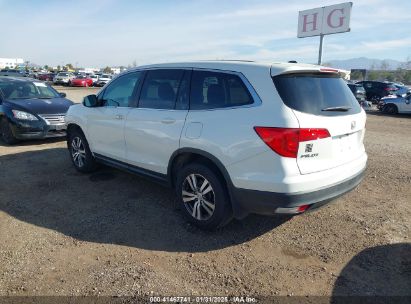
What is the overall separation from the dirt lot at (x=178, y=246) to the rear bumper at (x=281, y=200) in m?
0.51

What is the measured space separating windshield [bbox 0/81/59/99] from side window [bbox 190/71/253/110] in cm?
665

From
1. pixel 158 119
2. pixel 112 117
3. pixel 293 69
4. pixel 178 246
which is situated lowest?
pixel 178 246

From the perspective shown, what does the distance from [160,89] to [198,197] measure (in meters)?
1.45

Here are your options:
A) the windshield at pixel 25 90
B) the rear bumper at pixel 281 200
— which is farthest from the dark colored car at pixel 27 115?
the rear bumper at pixel 281 200

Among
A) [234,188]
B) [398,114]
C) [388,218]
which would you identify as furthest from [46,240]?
[398,114]

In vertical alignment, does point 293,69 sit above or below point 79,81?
above

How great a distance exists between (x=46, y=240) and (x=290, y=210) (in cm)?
258

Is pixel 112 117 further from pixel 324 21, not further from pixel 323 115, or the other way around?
pixel 324 21

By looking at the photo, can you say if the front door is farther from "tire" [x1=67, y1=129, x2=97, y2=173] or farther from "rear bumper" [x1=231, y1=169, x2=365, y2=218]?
"rear bumper" [x1=231, y1=169, x2=365, y2=218]

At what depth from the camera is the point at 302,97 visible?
10.5 feet

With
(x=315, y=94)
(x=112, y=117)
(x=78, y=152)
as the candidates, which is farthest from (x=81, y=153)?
(x=315, y=94)

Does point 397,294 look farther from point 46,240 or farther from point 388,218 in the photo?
point 46,240

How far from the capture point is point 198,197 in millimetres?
3805

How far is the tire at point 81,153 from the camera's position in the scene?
224 inches
